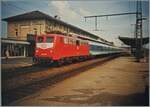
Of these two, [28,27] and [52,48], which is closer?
[52,48]

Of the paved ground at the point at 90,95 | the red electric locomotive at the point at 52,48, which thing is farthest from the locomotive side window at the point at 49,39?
the paved ground at the point at 90,95

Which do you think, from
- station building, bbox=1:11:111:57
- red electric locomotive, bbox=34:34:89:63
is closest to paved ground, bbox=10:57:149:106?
red electric locomotive, bbox=34:34:89:63

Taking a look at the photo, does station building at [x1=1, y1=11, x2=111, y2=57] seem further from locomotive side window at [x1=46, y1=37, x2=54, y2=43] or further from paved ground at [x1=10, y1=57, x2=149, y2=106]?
paved ground at [x1=10, y1=57, x2=149, y2=106]

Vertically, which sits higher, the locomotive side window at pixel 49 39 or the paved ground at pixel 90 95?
the locomotive side window at pixel 49 39

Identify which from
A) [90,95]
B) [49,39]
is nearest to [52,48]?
[49,39]

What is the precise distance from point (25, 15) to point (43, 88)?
26794 millimetres

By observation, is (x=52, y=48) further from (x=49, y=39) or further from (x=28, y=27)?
(x=28, y=27)

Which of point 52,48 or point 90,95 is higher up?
point 52,48

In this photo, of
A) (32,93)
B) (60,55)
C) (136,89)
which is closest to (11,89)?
(32,93)

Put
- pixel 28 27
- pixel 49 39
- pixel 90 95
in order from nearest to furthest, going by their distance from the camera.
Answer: pixel 90 95, pixel 49 39, pixel 28 27

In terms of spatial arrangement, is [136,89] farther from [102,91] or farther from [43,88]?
[43,88]

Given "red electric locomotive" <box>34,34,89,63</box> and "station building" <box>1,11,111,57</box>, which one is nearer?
"red electric locomotive" <box>34,34,89,63</box>

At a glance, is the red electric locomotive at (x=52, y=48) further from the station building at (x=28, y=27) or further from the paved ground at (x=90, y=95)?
the station building at (x=28, y=27)

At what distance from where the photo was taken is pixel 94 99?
698cm
